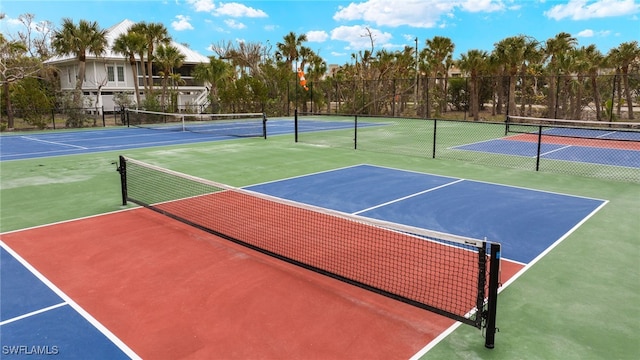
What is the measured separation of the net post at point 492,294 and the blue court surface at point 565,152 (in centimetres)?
1341

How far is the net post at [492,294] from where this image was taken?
4227mm

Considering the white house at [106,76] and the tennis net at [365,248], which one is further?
the white house at [106,76]

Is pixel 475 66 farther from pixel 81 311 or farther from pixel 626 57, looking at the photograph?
pixel 81 311

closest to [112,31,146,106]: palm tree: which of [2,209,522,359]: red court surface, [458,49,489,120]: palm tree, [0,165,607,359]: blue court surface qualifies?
[458,49,489,120]: palm tree

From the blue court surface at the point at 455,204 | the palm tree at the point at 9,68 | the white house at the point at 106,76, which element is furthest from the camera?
the white house at the point at 106,76

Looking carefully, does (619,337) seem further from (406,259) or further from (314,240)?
(314,240)

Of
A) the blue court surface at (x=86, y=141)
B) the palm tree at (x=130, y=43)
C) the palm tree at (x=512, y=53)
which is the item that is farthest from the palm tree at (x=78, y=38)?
the palm tree at (x=512, y=53)

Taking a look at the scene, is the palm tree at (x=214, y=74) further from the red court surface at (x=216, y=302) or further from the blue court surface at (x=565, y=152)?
the red court surface at (x=216, y=302)

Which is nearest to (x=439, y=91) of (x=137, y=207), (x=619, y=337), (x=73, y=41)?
(x=73, y=41)

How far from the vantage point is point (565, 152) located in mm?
17781

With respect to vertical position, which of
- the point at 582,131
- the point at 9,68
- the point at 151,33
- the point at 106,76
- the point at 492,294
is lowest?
the point at 492,294

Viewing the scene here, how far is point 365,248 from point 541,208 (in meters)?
4.57

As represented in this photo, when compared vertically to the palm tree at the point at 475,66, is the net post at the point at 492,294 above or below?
below

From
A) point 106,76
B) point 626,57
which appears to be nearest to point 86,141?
point 106,76
